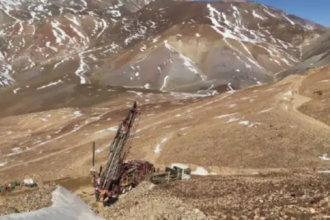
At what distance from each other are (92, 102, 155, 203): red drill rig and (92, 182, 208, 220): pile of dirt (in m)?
2.20

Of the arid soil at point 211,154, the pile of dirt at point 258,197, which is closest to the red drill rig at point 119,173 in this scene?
the arid soil at point 211,154

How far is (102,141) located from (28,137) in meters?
36.3

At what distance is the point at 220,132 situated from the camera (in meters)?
62.0

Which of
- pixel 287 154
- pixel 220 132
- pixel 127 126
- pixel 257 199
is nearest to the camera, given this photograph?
pixel 257 199

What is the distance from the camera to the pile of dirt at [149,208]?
81.5ft

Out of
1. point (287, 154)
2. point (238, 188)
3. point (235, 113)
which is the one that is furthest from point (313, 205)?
point (235, 113)

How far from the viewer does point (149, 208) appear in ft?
88.4

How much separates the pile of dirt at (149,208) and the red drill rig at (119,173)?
220 centimetres

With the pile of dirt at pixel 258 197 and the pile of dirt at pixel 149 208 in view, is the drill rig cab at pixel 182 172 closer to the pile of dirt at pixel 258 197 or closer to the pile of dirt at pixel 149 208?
the pile of dirt at pixel 258 197

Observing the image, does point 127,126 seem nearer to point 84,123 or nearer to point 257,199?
point 257,199

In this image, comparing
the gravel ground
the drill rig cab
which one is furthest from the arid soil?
the drill rig cab

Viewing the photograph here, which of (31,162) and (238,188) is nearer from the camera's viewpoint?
(238,188)

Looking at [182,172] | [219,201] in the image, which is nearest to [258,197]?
[219,201]

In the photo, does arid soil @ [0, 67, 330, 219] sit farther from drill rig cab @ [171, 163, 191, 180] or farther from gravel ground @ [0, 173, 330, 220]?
drill rig cab @ [171, 163, 191, 180]
